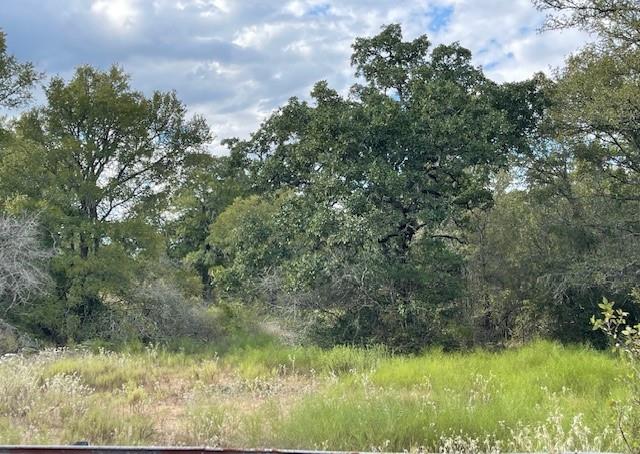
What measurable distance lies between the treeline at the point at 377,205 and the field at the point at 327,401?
8.40 feet

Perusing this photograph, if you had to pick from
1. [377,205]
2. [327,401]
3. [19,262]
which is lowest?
[327,401]

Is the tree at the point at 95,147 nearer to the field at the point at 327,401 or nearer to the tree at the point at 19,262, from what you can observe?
the tree at the point at 19,262

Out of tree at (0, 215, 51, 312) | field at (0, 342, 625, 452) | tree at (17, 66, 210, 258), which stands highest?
tree at (17, 66, 210, 258)

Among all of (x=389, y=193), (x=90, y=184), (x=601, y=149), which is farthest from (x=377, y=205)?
(x=90, y=184)

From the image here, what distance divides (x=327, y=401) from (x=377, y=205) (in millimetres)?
7996

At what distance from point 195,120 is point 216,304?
22.6ft

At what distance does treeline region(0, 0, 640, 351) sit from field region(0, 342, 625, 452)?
2.56 meters

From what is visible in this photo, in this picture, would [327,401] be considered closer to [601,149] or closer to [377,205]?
[377,205]

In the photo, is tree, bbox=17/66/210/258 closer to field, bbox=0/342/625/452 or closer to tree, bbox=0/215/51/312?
tree, bbox=0/215/51/312

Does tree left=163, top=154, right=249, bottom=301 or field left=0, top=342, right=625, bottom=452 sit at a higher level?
tree left=163, top=154, right=249, bottom=301

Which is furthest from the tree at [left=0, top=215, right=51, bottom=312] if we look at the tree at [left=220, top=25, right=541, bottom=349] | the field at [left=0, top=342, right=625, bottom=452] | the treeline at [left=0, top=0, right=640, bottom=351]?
the tree at [left=220, top=25, right=541, bottom=349]

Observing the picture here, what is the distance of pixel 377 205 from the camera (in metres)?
14.2

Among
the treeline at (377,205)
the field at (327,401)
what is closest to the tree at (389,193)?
the treeline at (377,205)

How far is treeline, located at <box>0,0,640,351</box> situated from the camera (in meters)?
13.9
